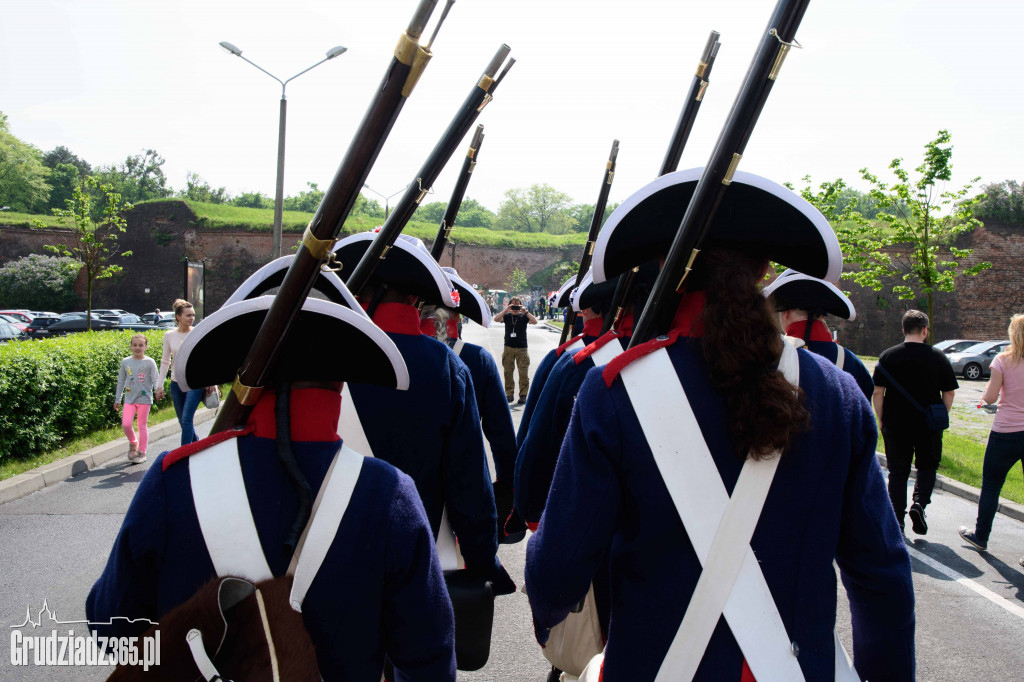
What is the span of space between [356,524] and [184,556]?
371 mm

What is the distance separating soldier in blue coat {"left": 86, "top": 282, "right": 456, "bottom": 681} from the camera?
160 centimetres

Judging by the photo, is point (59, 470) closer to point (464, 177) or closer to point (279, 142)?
point (464, 177)

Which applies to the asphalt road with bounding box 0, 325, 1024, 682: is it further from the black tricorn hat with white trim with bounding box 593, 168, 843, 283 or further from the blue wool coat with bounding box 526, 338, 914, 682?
the black tricorn hat with white trim with bounding box 593, 168, 843, 283

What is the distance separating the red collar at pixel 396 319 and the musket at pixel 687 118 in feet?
3.23

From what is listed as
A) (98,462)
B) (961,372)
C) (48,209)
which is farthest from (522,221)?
(98,462)

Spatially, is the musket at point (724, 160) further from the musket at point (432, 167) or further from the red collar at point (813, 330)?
the red collar at point (813, 330)

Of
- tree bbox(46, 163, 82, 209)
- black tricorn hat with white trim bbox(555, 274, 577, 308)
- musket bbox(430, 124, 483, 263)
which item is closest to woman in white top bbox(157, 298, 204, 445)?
black tricorn hat with white trim bbox(555, 274, 577, 308)

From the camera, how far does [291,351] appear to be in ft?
5.83

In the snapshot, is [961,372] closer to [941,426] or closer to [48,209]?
[941,426]

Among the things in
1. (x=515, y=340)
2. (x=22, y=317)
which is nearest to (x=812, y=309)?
(x=515, y=340)

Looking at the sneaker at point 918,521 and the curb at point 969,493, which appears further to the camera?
the curb at point 969,493

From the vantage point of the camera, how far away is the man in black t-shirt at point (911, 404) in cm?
627

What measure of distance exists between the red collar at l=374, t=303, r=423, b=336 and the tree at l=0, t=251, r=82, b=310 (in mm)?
48915

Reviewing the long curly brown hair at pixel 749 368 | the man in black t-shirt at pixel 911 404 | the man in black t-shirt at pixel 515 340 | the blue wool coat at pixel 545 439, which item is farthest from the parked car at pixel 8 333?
the long curly brown hair at pixel 749 368
